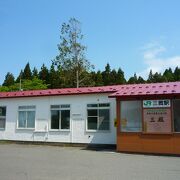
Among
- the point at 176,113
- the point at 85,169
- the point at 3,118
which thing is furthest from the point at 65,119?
the point at 85,169

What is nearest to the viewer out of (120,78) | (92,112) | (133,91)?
(133,91)

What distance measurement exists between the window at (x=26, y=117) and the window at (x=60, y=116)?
1543 mm

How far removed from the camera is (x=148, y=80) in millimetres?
73125

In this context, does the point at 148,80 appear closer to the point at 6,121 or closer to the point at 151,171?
the point at 6,121

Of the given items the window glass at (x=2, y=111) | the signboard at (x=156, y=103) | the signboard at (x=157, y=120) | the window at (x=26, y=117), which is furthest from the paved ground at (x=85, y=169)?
the window glass at (x=2, y=111)

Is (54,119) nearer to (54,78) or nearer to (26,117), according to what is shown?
(26,117)

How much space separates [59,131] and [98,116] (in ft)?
9.29

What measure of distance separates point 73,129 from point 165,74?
58194mm

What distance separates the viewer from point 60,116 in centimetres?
2155

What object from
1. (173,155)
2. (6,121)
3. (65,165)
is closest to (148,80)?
(6,121)

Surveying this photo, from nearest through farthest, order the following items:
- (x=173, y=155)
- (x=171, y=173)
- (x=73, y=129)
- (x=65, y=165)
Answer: (x=171, y=173) < (x=65, y=165) < (x=173, y=155) < (x=73, y=129)

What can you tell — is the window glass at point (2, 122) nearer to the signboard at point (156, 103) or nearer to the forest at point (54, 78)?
the signboard at point (156, 103)

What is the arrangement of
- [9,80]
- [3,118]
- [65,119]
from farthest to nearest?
[9,80], [3,118], [65,119]

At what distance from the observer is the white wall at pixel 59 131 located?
2008 cm
